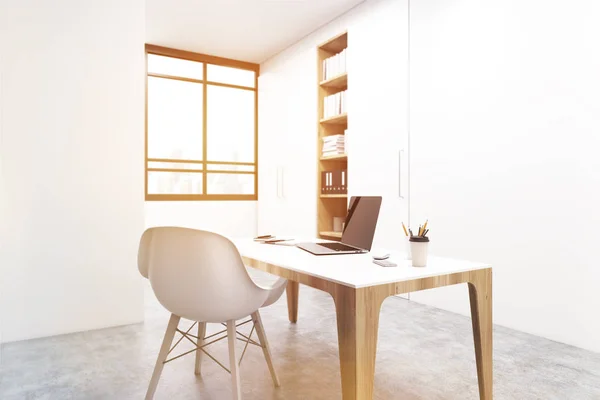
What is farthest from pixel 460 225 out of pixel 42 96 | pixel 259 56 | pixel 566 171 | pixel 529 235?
pixel 259 56

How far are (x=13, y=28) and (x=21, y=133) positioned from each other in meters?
0.69

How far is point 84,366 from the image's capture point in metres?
2.33

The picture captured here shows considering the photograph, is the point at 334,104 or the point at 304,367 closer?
the point at 304,367

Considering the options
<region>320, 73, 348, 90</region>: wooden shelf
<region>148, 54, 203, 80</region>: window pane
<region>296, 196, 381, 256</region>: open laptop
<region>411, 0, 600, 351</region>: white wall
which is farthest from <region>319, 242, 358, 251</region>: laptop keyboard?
<region>148, 54, 203, 80</region>: window pane

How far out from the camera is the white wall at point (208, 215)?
5695 millimetres

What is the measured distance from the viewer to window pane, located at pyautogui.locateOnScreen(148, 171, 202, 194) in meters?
5.74

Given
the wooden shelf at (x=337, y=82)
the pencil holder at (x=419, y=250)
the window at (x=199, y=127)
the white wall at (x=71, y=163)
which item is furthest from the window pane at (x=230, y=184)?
the pencil holder at (x=419, y=250)

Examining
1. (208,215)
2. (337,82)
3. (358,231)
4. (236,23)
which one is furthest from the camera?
(208,215)

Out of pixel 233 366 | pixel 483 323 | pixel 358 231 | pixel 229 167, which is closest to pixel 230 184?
pixel 229 167

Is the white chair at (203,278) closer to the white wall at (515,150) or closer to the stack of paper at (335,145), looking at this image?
the white wall at (515,150)

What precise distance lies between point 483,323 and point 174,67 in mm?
5386

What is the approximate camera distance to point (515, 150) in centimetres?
301

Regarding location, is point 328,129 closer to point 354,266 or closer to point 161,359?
point 354,266

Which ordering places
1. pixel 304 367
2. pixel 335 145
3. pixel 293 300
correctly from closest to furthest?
pixel 304 367
pixel 293 300
pixel 335 145
